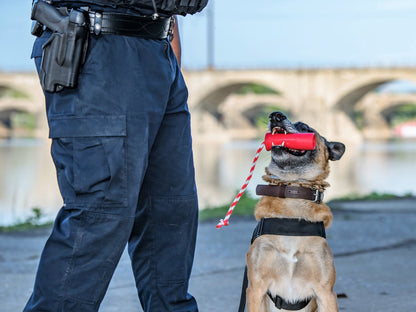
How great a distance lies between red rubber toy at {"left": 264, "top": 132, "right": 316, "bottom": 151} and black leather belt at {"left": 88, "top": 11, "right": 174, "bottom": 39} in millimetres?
589

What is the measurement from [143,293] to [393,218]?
403 cm

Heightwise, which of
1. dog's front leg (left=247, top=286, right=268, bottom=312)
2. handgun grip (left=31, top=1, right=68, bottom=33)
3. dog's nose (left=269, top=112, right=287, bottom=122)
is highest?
handgun grip (left=31, top=1, right=68, bottom=33)

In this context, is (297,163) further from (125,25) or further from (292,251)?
(125,25)

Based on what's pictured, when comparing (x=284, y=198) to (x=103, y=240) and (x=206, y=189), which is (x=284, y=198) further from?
(x=206, y=189)

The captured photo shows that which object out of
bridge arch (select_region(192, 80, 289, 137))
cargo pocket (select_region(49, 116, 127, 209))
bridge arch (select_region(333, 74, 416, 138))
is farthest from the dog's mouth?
bridge arch (select_region(192, 80, 289, 137))

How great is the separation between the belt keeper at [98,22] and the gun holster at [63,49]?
1.3 inches

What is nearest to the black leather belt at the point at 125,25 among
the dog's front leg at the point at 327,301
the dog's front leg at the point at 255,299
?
the dog's front leg at the point at 255,299

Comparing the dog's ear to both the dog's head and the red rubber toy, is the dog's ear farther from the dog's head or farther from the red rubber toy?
the red rubber toy

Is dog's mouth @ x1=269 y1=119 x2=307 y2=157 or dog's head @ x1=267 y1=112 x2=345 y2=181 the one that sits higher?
dog's mouth @ x1=269 y1=119 x2=307 y2=157

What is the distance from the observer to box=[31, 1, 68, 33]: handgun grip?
2182 mm

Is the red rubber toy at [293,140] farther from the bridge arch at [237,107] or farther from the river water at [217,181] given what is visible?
the bridge arch at [237,107]

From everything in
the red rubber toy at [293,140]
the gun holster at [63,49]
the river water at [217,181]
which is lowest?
the river water at [217,181]

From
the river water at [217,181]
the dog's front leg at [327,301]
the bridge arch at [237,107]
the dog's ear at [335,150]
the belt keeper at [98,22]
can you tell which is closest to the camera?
the belt keeper at [98,22]

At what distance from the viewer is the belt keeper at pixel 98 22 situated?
7.30 ft
